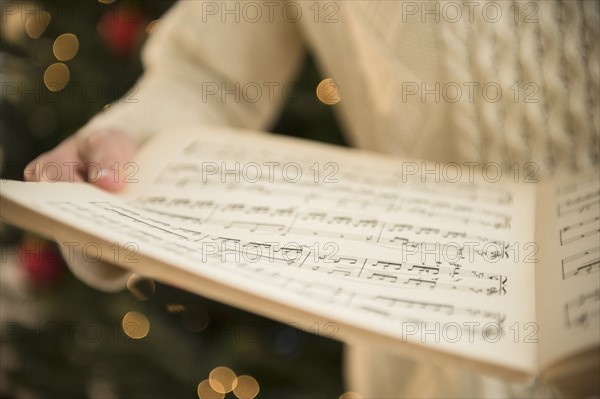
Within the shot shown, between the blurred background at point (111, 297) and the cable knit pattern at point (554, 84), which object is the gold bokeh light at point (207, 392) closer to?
the blurred background at point (111, 297)

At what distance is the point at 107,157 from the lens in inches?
16.7

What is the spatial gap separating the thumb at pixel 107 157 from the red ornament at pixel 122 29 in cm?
57

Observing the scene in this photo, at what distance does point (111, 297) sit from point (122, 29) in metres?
0.45

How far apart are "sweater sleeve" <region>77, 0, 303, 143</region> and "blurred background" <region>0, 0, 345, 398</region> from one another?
0.37 meters

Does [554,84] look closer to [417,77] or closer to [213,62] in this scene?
[417,77]

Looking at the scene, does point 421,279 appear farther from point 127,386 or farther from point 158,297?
point 127,386

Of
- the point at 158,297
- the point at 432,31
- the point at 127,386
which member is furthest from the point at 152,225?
the point at 127,386

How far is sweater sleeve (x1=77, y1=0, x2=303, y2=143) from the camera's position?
574 mm

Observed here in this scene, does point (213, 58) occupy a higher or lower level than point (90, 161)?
higher

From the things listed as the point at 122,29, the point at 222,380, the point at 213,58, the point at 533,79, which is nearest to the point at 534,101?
the point at 533,79

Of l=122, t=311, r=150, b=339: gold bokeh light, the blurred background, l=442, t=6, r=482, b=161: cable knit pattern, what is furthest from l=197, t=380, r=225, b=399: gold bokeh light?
l=442, t=6, r=482, b=161: cable knit pattern

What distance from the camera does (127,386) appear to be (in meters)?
1.05

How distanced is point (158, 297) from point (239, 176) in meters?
0.60

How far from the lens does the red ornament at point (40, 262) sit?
1051mm
